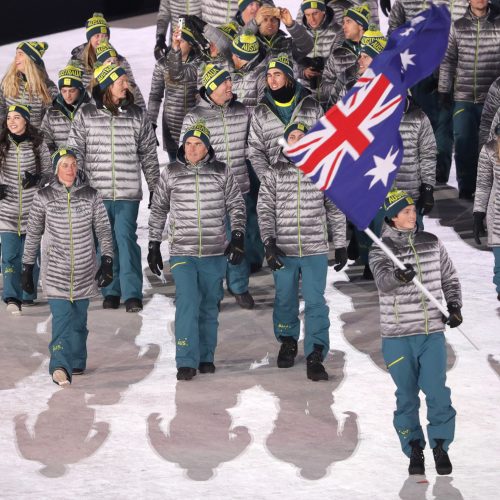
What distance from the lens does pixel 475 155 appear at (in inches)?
640

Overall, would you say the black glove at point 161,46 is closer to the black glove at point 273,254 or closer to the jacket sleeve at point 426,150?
the jacket sleeve at point 426,150

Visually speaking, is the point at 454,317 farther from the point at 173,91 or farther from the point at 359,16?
the point at 173,91

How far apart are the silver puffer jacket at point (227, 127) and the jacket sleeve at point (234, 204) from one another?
121 centimetres

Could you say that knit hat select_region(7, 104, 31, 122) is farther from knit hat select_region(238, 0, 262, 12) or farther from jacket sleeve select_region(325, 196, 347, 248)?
knit hat select_region(238, 0, 262, 12)

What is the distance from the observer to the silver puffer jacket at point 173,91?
1542cm

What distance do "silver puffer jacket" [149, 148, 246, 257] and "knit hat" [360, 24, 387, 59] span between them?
2339 millimetres

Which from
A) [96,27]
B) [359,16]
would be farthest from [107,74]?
[359,16]

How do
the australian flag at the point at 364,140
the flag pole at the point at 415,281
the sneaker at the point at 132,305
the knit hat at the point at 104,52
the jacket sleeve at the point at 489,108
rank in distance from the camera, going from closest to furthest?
1. the australian flag at the point at 364,140
2. the flag pole at the point at 415,281
3. the sneaker at the point at 132,305
4. the knit hat at the point at 104,52
5. the jacket sleeve at the point at 489,108

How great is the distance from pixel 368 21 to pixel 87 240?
4364 millimetres

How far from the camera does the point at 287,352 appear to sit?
40.9ft

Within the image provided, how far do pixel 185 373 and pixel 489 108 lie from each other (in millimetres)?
4708

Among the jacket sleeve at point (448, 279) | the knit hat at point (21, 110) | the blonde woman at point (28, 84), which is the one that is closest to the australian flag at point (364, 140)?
the jacket sleeve at point (448, 279)

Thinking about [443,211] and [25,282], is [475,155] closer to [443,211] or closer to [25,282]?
[443,211]

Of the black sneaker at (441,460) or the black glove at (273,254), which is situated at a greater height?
the black glove at (273,254)
